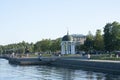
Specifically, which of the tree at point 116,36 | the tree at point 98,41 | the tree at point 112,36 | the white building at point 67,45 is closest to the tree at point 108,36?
the tree at point 112,36

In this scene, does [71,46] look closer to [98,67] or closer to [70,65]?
[70,65]

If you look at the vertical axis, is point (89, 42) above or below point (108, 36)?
below

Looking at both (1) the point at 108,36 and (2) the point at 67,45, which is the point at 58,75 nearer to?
(1) the point at 108,36

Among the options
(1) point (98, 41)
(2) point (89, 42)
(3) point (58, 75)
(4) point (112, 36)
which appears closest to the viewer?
(3) point (58, 75)

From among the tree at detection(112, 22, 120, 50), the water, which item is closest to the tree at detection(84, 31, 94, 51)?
the tree at detection(112, 22, 120, 50)

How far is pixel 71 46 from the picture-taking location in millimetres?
154000

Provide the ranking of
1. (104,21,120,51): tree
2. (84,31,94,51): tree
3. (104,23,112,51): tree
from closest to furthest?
1. (104,21,120,51): tree
2. (104,23,112,51): tree
3. (84,31,94,51): tree

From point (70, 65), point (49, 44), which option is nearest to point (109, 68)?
point (70, 65)

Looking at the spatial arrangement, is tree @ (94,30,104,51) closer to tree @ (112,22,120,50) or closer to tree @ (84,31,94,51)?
tree @ (84,31,94,51)

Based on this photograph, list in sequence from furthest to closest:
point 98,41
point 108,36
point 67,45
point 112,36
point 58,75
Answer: point 67,45 → point 98,41 → point 108,36 → point 112,36 → point 58,75

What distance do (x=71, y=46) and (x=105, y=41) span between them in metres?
39.4

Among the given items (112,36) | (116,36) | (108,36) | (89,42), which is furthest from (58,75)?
(89,42)

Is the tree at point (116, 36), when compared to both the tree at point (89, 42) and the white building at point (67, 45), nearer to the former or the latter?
the tree at point (89, 42)

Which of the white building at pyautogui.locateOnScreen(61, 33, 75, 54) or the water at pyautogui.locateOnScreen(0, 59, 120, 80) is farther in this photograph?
the white building at pyautogui.locateOnScreen(61, 33, 75, 54)
